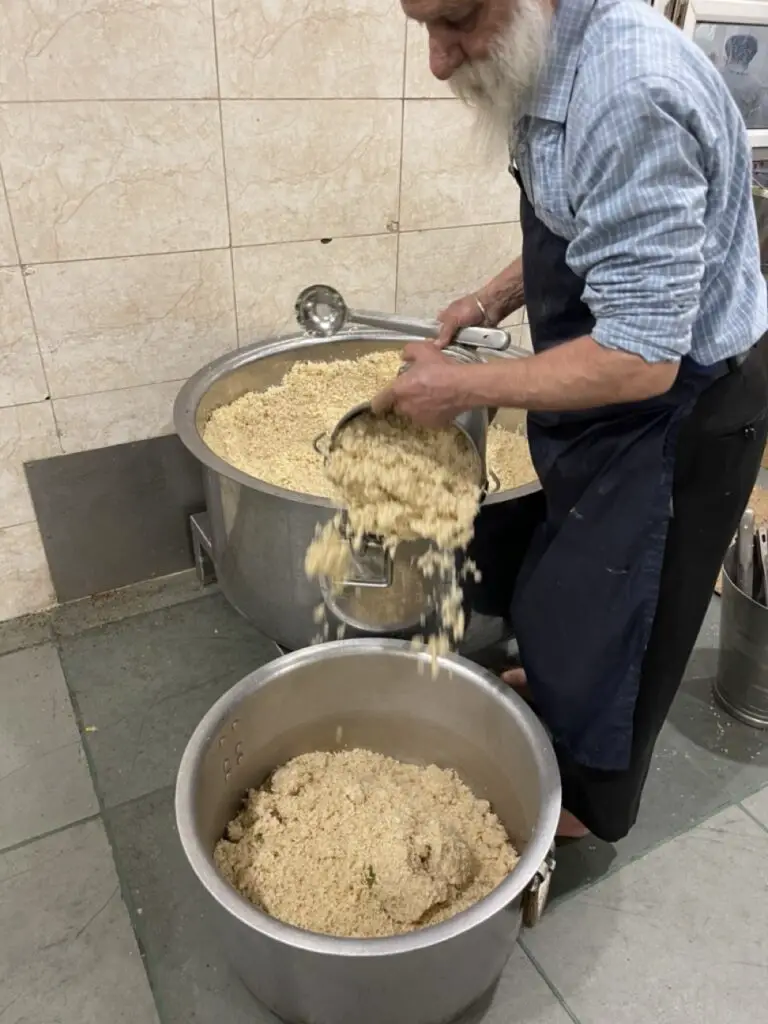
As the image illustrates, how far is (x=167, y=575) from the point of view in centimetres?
204

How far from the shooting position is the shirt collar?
2.82 feet

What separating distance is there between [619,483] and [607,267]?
303mm

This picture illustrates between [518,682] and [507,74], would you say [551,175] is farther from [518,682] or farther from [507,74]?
[518,682]

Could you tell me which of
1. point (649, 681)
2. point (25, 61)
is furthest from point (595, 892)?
point (25, 61)

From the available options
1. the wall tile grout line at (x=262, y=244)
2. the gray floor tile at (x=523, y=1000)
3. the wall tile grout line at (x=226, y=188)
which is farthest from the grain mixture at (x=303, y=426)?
the gray floor tile at (x=523, y=1000)

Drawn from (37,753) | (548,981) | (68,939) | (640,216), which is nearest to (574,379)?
(640,216)

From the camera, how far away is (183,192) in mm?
1624

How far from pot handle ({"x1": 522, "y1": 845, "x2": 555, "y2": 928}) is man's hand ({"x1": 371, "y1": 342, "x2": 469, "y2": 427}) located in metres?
0.61

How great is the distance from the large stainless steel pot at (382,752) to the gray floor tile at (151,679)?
0.30 metres

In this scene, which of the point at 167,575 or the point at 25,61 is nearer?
the point at 25,61

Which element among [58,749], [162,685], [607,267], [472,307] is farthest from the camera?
[162,685]

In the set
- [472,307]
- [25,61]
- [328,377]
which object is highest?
[25,61]

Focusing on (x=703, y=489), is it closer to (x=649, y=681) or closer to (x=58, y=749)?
(x=649, y=681)

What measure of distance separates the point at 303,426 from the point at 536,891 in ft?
3.56
